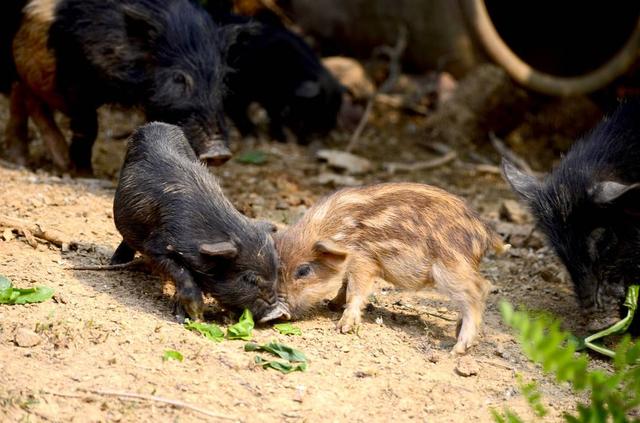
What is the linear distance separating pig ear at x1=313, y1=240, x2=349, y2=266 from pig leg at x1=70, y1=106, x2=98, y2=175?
286cm

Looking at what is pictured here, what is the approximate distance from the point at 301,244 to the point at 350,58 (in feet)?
23.5

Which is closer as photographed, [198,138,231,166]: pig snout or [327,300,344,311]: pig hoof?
[327,300,344,311]: pig hoof

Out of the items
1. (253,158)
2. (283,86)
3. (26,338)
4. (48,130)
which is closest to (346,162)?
(253,158)

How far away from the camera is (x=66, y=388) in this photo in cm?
385

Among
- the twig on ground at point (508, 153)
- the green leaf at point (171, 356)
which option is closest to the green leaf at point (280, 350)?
the green leaf at point (171, 356)

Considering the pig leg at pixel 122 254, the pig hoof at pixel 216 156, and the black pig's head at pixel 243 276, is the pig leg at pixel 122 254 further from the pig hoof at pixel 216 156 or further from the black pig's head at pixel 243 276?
the pig hoof at pixel 216 156

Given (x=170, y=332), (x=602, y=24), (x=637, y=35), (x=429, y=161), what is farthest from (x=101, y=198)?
(x=602, y=24)

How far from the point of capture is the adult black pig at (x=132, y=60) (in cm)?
670

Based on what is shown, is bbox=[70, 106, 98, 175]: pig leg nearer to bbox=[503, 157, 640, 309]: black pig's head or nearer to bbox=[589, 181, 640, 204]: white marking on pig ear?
bbox=[503, 157, 640, 309]: black pig's head

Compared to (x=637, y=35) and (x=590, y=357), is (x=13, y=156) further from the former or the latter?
(x=637, y=35)

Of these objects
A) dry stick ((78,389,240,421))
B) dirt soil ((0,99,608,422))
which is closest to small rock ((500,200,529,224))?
dirt soil ((0,99,608,422))

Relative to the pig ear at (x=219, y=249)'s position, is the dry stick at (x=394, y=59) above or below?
above

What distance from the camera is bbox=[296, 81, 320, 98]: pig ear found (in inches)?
380

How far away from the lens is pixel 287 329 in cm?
483
